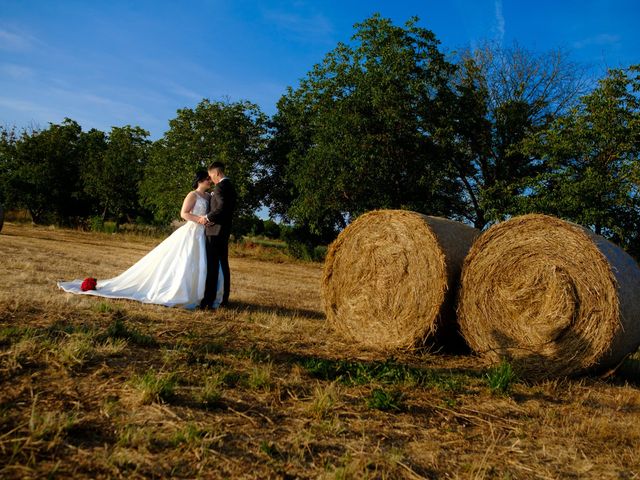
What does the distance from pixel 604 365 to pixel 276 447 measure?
427 cm

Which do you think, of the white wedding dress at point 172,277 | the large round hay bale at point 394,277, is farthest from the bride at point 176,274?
the large round hay bale at point 394,277

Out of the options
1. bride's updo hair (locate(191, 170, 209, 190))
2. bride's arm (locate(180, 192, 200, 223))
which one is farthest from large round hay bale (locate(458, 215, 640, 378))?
bride's updo hair (locate(191, 170, 209, 190))

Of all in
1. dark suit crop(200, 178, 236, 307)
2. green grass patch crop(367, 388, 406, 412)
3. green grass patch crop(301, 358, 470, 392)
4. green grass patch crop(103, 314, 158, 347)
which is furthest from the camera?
dark suit crop(200, 178, 236, 307)

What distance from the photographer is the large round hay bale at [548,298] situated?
17.8 feet

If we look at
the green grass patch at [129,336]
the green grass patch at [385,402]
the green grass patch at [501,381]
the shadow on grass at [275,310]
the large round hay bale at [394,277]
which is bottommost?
the shadow on grass at [275,310]

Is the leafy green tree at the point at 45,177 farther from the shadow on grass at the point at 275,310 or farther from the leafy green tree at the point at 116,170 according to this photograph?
the shadow on grass at the point at 275,310

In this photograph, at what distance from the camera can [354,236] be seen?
7285 mm

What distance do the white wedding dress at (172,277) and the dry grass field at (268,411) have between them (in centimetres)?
167

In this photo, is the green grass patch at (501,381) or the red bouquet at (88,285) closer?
the green grass patch at (501,381)

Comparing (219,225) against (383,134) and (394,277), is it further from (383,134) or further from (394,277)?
(383,134)

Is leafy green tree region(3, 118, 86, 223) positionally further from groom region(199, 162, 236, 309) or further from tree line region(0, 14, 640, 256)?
groom region(199, 162, 236, 309)

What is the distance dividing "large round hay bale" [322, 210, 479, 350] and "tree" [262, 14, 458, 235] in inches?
536

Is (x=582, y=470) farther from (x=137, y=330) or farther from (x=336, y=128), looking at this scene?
(x=336, y=128)

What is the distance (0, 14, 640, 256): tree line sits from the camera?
1723cm
